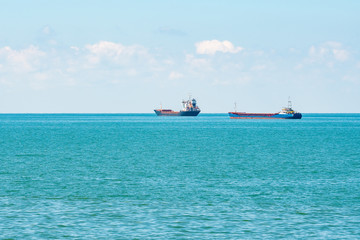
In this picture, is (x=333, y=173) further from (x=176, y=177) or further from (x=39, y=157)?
(x=39, y=157)

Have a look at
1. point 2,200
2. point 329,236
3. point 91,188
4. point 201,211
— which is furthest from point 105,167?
point 329,236

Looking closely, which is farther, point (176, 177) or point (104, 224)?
point (176, 177)

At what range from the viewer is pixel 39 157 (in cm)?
7594

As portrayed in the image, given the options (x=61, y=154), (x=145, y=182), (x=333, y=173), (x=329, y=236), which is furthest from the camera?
(x=61, y=154)

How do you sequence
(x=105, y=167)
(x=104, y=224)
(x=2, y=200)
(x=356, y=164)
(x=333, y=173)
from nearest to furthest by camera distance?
1. (x=104, y=224)
2. (x=2, y=200)
3. (x=333, y=173)
4. (x=105, y=167)
5. (x=356, y=164)

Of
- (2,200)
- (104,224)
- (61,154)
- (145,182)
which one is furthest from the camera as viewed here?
(61,154)

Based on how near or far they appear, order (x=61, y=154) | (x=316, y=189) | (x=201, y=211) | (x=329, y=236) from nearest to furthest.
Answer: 1. (x=329, y=236)
2. (x=201, y=211)
3. (x=316, y=189)
4. (x=61, y=154)

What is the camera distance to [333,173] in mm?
55688


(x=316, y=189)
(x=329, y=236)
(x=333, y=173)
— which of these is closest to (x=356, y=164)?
(x=333, y=173)

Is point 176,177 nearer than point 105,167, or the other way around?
point 176,177

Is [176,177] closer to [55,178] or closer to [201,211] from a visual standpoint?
[55,178]

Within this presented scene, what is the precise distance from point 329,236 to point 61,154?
59.3m

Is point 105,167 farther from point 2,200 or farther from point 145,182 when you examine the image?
point 2,200

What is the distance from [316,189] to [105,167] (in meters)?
26.2
